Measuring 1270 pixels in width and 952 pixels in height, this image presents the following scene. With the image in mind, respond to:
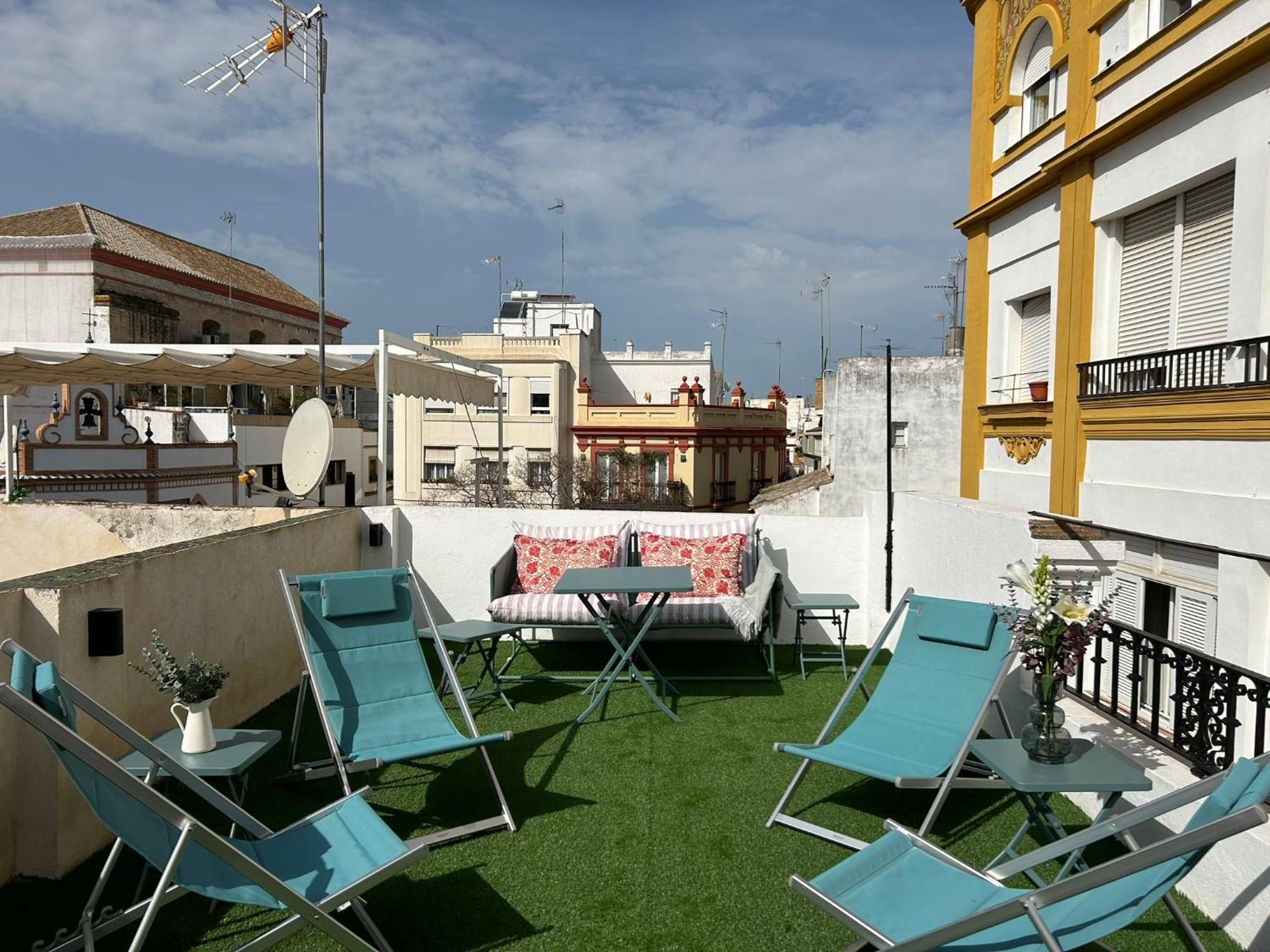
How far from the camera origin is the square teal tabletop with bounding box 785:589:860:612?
6.20 metres

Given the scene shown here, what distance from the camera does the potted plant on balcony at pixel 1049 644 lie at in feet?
10.8

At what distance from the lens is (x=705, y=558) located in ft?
22.7

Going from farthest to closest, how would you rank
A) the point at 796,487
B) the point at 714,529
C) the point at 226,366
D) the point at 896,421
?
the point at 796,487 → the point at 896,421 → the point at 226,366 → the point at 714,529

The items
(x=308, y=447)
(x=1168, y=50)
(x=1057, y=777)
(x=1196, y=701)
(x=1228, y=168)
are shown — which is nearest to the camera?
(x=1057, y=777)

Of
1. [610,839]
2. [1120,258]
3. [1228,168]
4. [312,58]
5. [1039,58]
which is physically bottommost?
[610,839]

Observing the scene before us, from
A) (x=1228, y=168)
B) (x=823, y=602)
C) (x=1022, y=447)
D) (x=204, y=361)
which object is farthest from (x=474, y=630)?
(x=204, y=361)

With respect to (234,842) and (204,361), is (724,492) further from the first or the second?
(234,842)

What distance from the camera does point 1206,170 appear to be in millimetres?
4953

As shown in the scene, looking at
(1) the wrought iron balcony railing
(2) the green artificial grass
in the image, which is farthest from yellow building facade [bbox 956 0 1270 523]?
(1) the wrought iron balcony railing

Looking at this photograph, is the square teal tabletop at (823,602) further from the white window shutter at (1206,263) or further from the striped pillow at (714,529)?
the white window shutter at (1206,263)

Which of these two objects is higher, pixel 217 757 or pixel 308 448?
pixel 308 448

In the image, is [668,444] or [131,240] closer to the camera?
[668,444]

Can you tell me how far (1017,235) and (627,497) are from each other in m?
22.6

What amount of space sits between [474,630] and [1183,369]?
460cm
